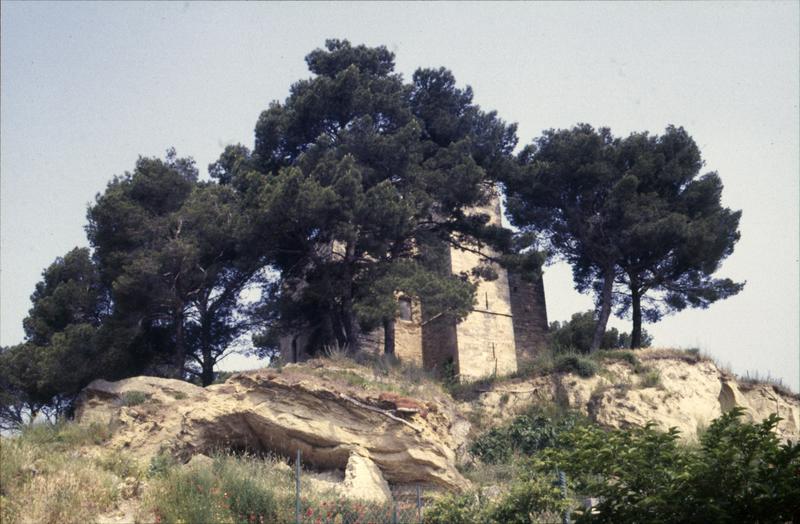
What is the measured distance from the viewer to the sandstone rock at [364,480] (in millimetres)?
14641

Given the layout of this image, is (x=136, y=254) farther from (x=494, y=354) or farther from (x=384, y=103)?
(x=494, y=354)

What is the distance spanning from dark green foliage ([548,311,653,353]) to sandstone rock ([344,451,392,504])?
41.4 ft

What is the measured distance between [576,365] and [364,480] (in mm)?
7691

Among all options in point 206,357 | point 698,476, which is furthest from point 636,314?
point 698,476

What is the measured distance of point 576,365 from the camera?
2080cm

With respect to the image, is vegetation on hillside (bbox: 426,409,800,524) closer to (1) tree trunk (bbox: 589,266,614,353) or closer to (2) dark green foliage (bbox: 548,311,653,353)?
(1) tree trunk (bbox: 589,266,614,353)

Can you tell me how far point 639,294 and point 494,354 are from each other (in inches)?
182

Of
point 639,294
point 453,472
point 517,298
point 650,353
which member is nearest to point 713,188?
point 639,294

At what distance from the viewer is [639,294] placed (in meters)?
23.7

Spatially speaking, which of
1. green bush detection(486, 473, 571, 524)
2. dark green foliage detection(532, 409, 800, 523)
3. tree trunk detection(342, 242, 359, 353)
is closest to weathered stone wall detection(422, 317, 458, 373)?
tree trunk detection(342, 242, 359, 353)

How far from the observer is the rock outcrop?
19422 mm

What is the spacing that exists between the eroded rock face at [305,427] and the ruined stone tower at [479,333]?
678 cm

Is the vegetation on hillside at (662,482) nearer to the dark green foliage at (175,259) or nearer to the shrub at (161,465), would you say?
the shrub at (161,465)

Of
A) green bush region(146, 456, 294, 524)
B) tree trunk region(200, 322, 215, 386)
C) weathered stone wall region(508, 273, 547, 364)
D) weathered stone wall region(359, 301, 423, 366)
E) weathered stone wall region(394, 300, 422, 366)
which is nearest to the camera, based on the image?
green bush region(146, 456, 294, 524)
